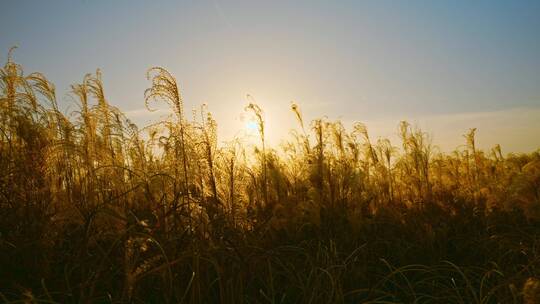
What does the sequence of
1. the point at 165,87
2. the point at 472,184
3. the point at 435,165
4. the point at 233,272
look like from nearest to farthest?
the point at 233,272, the point at 165,87, the point at 472,184, the point at 435,165

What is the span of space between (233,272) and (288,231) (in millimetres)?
1999

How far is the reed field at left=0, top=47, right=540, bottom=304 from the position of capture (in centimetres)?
255

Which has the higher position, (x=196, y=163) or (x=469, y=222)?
(x=196, y=163)

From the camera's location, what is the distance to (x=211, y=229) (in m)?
3.25

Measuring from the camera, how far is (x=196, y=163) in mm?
3832

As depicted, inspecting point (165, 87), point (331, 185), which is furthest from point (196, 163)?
point (331, 185)

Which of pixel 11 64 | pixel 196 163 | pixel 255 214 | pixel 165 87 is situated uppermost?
pixel 11 64

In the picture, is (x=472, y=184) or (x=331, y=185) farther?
(x=472, y=184)

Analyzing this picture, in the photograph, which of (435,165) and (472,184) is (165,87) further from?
(435,165)

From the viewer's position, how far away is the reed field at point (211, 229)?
255 cm

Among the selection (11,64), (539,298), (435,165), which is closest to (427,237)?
(539,298)

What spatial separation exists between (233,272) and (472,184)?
305 inches

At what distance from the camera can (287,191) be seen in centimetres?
703

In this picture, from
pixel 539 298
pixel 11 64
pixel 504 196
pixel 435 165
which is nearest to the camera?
pixel 539 298
